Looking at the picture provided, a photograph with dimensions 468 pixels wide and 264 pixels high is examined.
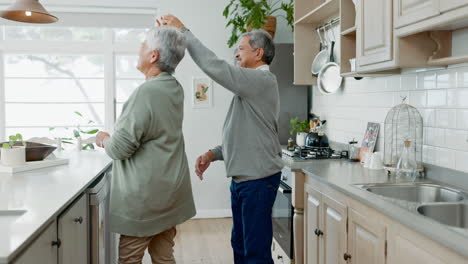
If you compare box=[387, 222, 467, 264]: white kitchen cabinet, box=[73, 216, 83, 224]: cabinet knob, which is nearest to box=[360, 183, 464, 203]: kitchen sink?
box=[387, 222, 467, 264]: white kitchen cabinet

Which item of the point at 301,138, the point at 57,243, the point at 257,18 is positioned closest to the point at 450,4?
the point at 57,243

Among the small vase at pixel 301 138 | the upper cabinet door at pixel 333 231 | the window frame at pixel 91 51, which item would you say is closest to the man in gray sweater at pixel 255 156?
the upper cabinet door at pixel 333 231

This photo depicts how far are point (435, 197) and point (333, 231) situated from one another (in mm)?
549

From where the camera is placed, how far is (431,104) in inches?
92.3

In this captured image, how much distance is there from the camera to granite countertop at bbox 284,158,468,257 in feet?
4.41

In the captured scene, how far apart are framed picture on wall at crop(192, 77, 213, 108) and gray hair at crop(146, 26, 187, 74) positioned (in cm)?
300

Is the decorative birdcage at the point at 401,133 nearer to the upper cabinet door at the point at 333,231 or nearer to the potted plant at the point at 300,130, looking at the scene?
the upper cabinet door at the point at 333,231

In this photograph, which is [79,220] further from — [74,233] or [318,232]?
[318,232]

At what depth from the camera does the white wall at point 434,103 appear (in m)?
2.10

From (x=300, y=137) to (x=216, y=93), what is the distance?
4.92 ft

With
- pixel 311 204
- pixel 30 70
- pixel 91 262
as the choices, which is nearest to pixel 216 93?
pixel 30 70

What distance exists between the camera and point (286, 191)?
9.91 feet

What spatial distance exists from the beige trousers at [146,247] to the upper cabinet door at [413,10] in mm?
1507

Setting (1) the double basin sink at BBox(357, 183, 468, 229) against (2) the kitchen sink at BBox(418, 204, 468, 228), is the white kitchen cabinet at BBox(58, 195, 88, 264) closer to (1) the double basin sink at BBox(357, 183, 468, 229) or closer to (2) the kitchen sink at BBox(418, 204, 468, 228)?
(1) the double basin sink at BBox(357, 183, 468, 229)
